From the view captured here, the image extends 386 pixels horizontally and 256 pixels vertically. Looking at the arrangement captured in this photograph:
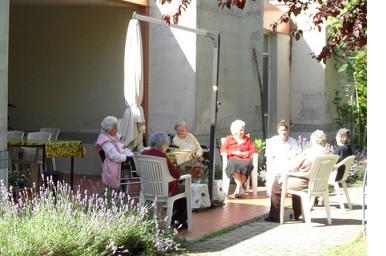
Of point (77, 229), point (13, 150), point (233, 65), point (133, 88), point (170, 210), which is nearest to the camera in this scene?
point (77, 229)

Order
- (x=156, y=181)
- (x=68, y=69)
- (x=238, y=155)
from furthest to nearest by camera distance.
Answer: (x=68, y=69) < (x=238, y=155) < (x=156, y=181)

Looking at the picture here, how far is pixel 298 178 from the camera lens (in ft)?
29.7

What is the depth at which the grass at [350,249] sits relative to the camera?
7.43 metres

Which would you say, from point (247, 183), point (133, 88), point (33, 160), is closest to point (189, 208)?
point (133, 88)

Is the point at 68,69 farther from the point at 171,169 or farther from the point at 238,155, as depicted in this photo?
the point at 171,169

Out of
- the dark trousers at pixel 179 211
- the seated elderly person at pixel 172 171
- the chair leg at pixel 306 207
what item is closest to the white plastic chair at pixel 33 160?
the seated elderly person at pixel 172 171

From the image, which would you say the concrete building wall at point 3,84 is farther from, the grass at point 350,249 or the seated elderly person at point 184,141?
the seated elderly person at point 184,141

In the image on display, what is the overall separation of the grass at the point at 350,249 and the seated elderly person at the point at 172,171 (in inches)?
70.5

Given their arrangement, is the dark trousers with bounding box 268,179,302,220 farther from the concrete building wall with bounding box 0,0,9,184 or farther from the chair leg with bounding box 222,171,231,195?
the concrete building wall with bounding box 0,0,9,184

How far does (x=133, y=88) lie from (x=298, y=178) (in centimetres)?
299

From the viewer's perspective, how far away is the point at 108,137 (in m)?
9.05
